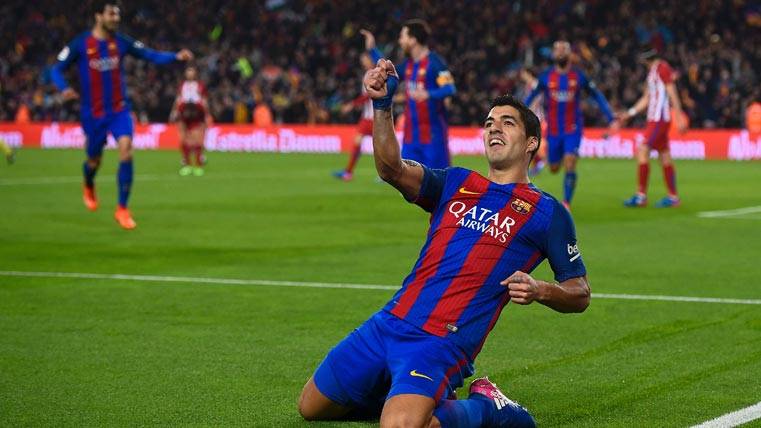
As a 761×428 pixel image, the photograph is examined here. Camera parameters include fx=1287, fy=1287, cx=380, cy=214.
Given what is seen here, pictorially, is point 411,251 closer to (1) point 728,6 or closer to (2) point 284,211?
(2) point 284,211

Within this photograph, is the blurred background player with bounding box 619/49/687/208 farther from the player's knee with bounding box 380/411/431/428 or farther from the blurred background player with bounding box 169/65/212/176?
the player's knee with bounding box 380/411/431/428

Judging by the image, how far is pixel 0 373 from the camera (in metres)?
6.77

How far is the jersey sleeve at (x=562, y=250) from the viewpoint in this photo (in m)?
5.48

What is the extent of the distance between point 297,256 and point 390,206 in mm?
6094

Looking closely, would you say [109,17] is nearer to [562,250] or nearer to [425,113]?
[425,113]

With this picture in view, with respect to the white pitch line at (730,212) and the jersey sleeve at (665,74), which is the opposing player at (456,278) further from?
the jersey sleeve at (665,74)

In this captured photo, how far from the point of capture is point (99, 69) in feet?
49.0

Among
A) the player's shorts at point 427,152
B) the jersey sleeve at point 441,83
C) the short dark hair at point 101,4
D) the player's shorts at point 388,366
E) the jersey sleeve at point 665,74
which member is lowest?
the player's shorts at point 427,152

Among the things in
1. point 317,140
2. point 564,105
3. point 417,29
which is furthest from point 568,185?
point 317,140

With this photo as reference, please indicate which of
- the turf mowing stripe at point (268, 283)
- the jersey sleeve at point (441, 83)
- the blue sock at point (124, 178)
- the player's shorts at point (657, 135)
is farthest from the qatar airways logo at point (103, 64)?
the player's shorts at point (657, 135)

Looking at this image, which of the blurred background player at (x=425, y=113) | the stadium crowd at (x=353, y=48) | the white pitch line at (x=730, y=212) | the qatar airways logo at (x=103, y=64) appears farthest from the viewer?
the stadium crowd at (x=353, y=48)

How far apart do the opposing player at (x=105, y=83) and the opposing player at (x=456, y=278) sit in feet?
31.5

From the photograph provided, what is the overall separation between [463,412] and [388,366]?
1.21 ft

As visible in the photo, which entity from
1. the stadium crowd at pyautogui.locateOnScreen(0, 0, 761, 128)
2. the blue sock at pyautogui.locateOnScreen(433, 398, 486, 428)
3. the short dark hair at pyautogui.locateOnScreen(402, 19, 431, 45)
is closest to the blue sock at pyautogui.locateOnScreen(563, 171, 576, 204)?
the short dark hair at pyautogui.locateOnScreen(402, 19, 431, 45)
